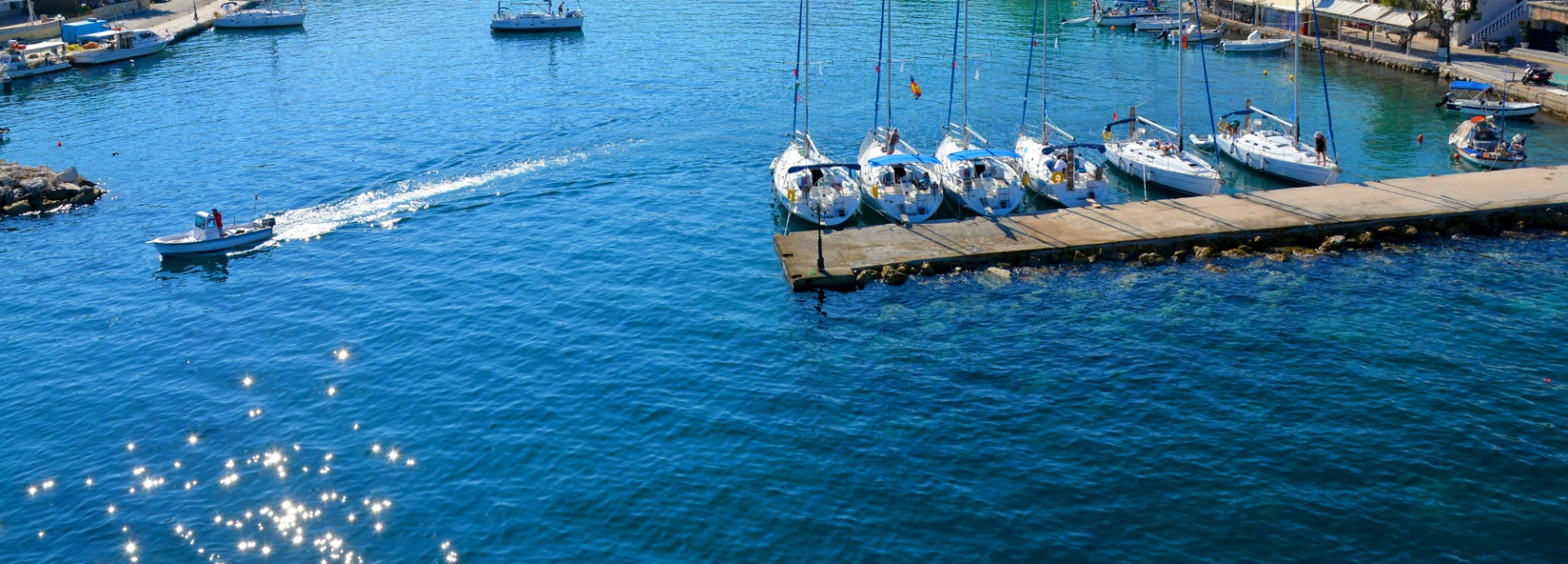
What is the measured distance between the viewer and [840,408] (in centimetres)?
4434

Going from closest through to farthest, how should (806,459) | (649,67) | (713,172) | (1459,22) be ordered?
(806,459)
(713,172)
(1459,22)
(649,67)

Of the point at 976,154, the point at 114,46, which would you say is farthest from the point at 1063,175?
the point at 114,46

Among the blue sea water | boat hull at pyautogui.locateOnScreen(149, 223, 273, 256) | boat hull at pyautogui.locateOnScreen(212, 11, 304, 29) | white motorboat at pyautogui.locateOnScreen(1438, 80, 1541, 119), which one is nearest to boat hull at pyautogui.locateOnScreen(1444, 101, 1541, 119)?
white motorboat at pyautogui.locateOnScreen(1438, 80, 1541, 119)

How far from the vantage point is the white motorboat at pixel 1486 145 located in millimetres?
67750

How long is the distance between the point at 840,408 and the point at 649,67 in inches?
2807

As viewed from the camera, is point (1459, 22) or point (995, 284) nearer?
point (995, 284)

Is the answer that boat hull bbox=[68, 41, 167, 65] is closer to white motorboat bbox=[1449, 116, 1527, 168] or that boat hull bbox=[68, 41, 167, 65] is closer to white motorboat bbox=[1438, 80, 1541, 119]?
white motorboat bbox=[1449, 116, 1527, 168]

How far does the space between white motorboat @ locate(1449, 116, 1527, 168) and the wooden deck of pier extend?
3971mm

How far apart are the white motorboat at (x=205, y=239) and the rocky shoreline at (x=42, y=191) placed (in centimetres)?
1275

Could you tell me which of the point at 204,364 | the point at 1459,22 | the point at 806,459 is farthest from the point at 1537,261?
the point at 204,364

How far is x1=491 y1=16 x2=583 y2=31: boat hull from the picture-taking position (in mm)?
133875

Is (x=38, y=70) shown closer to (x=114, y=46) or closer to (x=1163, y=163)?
(x=114, y=46)

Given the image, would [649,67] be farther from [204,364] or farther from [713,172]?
[204,364]

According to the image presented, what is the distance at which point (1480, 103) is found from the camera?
81.5m
